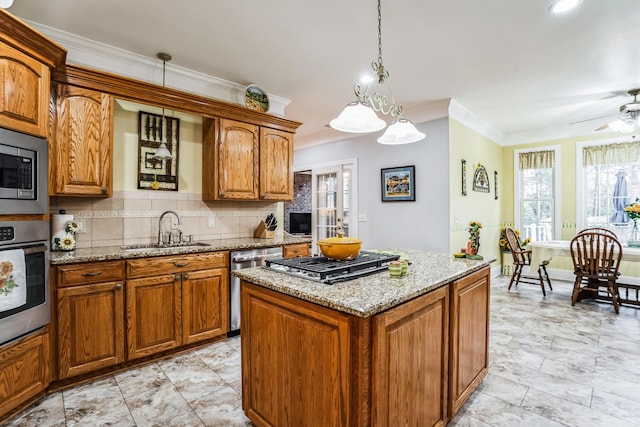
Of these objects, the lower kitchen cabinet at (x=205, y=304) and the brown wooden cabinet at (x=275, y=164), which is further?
the brown wooden cabinet at (x=275, y=164)

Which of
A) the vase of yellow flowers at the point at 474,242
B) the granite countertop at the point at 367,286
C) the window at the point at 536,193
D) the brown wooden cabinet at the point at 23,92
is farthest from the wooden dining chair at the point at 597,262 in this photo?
the brown wooden cabinet at the point at 23,92

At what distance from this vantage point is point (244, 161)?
341cm

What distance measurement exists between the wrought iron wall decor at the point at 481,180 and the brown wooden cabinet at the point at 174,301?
3.94 meters

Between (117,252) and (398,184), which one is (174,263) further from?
(398,184)

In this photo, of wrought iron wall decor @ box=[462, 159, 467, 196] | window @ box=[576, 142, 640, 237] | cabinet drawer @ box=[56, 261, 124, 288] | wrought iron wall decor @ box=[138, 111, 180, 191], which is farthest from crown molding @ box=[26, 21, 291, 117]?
window @ box=[576, 142, 640, 237]

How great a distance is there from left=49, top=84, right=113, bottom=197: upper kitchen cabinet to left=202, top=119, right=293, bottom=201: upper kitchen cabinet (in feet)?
2.93

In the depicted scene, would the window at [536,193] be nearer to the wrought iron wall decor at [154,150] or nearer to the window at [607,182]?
the window at [607,182]

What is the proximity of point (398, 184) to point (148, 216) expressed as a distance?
10.9 ft

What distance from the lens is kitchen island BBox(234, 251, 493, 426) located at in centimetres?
120

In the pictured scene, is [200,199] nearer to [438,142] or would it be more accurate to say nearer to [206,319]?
[206,319]

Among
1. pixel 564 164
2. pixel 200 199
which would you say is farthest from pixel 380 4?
pixel 564 164

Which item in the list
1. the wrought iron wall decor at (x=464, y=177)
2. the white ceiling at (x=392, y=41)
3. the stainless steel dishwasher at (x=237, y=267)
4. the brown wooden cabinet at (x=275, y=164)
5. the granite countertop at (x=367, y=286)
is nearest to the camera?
the granite countertop at (x=367, y=286)

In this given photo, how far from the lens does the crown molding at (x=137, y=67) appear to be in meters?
2.59

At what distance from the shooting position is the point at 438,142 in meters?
4.38
